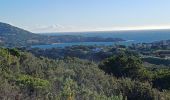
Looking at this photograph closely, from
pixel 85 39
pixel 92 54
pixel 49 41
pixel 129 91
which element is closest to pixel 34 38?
pixel 49 41

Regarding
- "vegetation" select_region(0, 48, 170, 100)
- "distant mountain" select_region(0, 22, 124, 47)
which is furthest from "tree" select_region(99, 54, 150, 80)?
"distant mountain" select_region(0, 22, 124, 47)

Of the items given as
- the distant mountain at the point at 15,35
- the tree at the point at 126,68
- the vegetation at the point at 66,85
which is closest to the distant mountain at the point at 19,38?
the distant mountain at the point at 15,35

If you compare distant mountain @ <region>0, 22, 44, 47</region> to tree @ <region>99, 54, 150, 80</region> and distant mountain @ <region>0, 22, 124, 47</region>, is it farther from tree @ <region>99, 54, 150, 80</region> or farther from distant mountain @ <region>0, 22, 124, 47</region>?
tree @ <region>99, 54, 150, 80</region>

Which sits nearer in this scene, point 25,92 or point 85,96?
point 85,96

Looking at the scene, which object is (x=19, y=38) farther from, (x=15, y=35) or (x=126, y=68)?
(x=126, y=68)

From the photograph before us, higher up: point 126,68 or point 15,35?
point 126,68

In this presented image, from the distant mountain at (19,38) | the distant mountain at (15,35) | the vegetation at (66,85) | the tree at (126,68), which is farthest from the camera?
the distant mountain at (15,35)

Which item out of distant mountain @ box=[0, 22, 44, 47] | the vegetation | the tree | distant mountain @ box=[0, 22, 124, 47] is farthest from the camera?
distant mountain @ box=[0, 22, 44, 47]

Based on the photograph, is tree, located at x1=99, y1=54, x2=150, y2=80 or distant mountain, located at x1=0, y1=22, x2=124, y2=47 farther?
distant mountain, located at x1=0, y1=22, x2=124, y2=47

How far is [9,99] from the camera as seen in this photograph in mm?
12492

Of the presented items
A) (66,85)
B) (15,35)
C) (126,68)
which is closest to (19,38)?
(15,35)

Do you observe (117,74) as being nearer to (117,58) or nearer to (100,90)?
(117,58)

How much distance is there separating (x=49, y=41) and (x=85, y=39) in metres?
20.9

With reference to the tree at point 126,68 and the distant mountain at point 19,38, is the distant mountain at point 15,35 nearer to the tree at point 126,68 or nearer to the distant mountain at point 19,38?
the distant mountain at point 19,38
